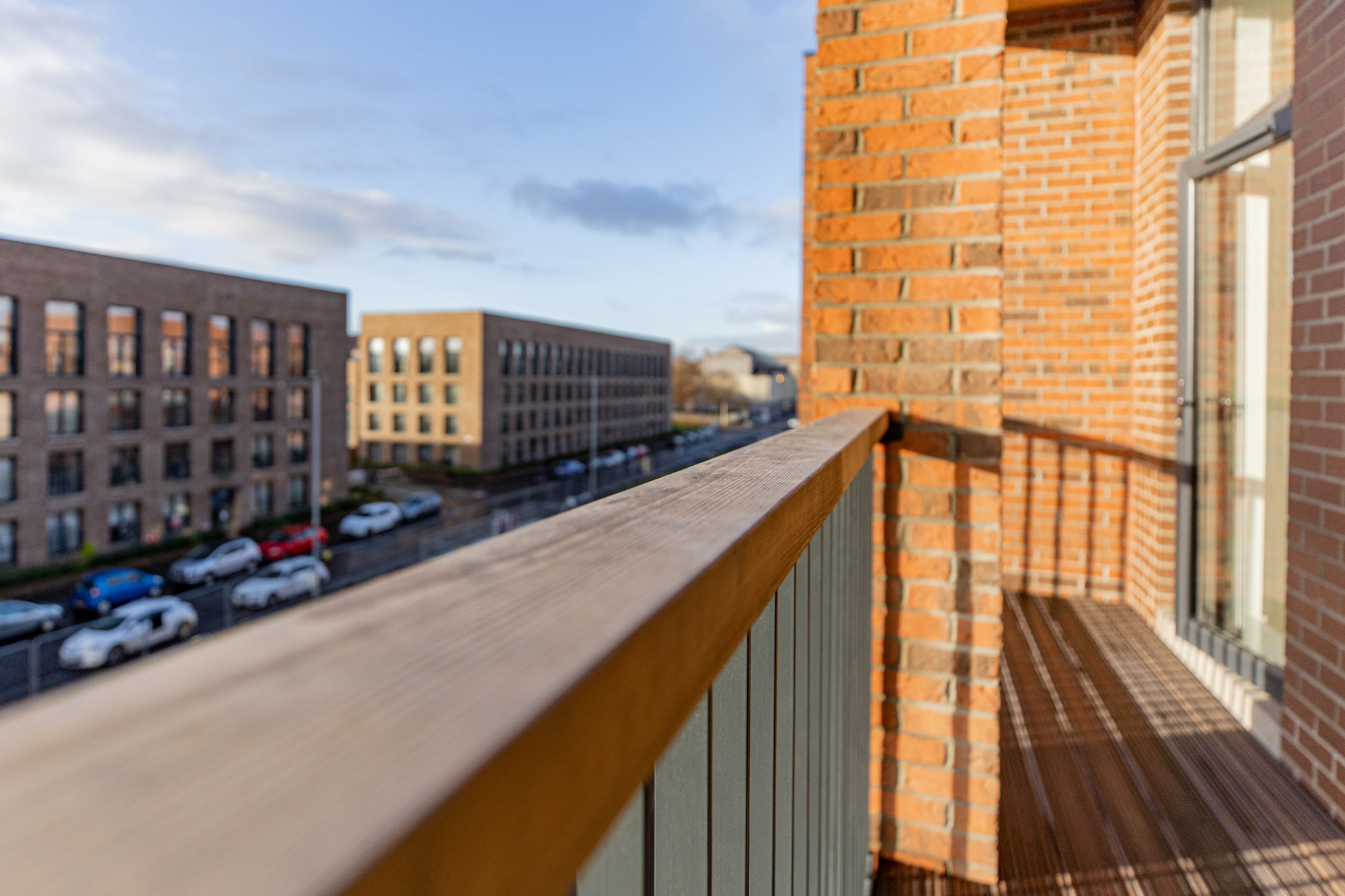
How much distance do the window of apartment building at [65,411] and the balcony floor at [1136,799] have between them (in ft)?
85.7

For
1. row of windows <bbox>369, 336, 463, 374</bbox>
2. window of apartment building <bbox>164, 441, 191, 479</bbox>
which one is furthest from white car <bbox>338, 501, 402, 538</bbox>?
row of windows <bbox>369, 336, 463, 374</bbox>

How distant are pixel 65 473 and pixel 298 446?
7392 millimetres

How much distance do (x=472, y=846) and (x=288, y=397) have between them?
30.4 meters

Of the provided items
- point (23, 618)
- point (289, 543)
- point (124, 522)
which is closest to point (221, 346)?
point (124, 522)

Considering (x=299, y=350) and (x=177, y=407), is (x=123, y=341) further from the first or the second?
(x=299, y=350)

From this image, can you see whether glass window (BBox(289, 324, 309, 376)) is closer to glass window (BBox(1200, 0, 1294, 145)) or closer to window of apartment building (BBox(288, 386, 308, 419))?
window of apartment building (BBox(288, 386, 308, 419))

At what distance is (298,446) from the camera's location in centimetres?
2758

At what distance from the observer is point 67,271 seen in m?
20.9

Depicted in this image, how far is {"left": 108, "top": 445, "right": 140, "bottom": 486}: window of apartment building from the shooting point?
22031 millimetres

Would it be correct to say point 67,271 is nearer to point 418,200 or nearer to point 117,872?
point 117,872

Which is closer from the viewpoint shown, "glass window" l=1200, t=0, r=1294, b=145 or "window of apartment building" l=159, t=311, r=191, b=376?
"glass window" l=1200, t=0, r=1294, b=145

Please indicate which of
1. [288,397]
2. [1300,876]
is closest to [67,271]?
[288,397]

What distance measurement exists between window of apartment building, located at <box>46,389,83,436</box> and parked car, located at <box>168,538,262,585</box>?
4.88m

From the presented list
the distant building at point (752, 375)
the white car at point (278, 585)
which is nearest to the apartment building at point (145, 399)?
the white car at point (278, 585)
